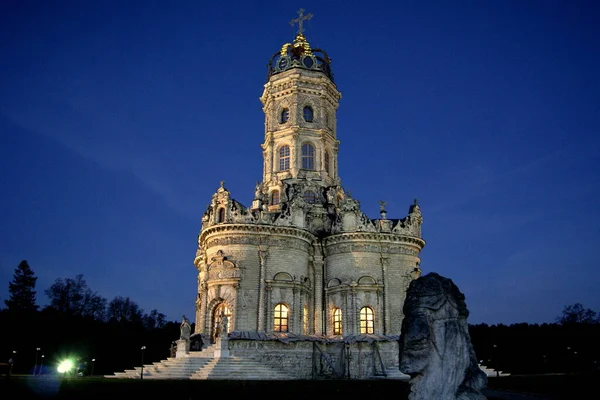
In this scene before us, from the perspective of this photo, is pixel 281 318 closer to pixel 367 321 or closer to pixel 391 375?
pixel 367 321

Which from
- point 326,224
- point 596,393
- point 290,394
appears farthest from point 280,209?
point 596,393

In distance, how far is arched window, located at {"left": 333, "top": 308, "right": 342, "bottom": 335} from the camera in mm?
41031

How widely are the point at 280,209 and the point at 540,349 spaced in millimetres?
33868

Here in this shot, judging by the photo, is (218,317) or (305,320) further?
(305,320)

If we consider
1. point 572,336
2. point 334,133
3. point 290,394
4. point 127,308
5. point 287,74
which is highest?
point 287,74

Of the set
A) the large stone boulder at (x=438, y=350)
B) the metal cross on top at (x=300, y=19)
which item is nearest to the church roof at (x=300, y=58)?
the metal cross on top at (x=300, y=19)

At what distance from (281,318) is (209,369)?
9.29m

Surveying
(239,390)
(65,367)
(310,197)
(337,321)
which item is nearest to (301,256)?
(337,321)

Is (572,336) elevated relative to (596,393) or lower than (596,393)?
elevated

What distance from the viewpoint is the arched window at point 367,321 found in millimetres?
40469

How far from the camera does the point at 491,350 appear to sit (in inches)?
2293

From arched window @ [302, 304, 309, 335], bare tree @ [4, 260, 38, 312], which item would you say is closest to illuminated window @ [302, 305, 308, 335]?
Result: arched window @ [302, 304, 309, 335]

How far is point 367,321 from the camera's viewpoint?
1602 inches

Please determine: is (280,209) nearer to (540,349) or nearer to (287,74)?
(287,74)
